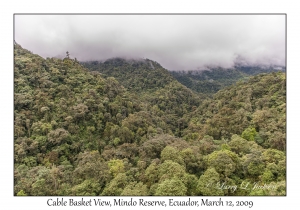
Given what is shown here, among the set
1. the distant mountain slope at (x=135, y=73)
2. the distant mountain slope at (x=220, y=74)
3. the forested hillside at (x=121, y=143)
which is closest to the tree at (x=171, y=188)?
the forested hillside at (x=121, y=143)

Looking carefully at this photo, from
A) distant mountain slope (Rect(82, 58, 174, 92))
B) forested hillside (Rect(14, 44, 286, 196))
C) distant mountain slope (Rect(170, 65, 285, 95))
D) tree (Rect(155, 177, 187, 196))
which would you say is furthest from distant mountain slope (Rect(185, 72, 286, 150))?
distant mountain slope (Rect(170, 65, 285, 95))

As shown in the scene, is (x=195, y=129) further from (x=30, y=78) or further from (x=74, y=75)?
(x=30, y=78)

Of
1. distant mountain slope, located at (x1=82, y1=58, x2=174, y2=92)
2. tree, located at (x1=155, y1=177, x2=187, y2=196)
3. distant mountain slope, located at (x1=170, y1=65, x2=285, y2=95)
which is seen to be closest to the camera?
tree, located at (x1=155, y1=177, x2=187, y2=196)

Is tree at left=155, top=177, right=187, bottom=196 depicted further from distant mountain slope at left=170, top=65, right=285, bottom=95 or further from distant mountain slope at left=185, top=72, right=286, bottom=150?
distant mountain slope at left=170, top=65, right=285, bottom=95

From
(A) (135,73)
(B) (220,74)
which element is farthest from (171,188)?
(B) (220,74)

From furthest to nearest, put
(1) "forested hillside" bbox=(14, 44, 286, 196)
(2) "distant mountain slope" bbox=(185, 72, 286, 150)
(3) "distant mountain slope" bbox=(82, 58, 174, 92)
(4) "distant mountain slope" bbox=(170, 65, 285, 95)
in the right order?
(4) "distant mountain slope" bbox=(170, 65, 285, 95), (3) "distant mountain slope" bbox=(82, 58, 174, 92), (2) "distant mountain slope" bbox=(185, 72, 286, 150), (1) "forested hillside" bbox=(14, 44, 286, 196)

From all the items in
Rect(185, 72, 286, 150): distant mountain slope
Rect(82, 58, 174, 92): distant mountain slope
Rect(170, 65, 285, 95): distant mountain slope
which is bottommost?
Rect(185, 72, 286, 150): distant mountain slope

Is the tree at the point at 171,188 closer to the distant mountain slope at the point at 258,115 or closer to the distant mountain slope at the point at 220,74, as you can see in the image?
the distant mountain slope at the point at 258,115

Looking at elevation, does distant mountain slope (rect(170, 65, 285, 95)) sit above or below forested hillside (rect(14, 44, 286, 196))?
above
